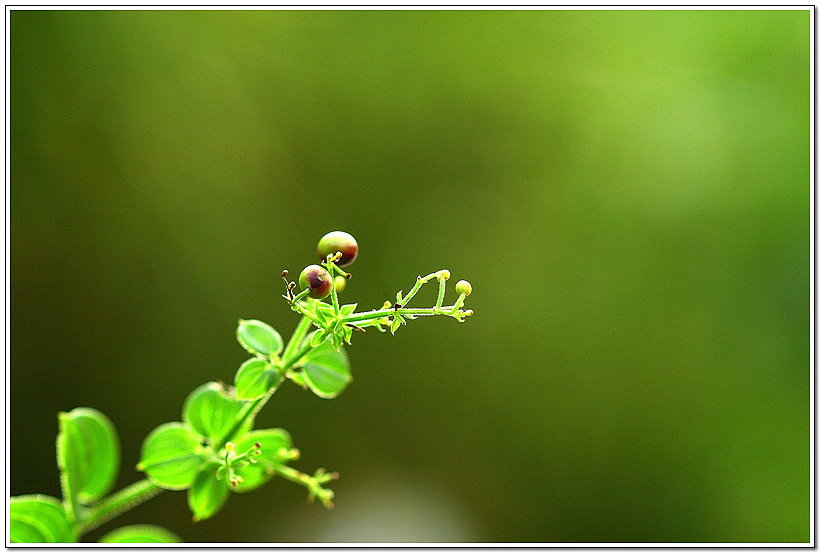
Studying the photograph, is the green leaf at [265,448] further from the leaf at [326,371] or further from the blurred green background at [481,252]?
the blurred green background at [481,252]

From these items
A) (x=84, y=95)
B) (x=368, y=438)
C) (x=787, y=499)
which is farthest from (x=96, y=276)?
(x=787, y=499)

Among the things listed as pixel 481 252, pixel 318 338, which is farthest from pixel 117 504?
pixel 481 252

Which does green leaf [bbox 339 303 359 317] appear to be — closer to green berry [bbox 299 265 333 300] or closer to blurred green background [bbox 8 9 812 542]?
green berry [bbox 299 265 333 300]

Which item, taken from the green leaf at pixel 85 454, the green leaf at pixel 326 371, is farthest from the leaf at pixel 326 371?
the green leaf at pixel 85 454

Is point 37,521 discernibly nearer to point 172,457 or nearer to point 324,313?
point 172,457

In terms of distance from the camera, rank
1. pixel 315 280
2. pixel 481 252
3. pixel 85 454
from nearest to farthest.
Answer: pixel 315 280
pixel 85 454
pixel 481 252

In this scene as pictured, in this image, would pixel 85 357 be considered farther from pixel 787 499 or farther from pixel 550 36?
pixel 787 499
